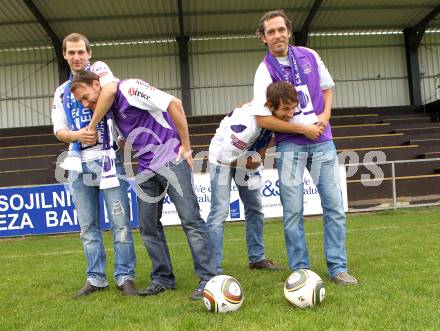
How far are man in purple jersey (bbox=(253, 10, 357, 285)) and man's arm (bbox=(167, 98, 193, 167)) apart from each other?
0.61 m

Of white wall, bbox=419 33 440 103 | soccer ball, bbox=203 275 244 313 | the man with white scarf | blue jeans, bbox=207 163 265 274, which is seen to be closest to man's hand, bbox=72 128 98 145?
the man with white scarf

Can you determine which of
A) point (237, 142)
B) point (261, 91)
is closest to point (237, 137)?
point (237, 142)

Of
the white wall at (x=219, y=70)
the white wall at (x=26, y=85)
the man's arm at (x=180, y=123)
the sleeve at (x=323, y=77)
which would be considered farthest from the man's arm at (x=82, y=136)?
the white wall at (x=26, y=85)

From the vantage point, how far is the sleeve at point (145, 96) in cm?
368

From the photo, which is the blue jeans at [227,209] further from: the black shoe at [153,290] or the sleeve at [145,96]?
the sleeve at [145,96]

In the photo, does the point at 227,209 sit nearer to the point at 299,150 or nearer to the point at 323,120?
the point at 299,150

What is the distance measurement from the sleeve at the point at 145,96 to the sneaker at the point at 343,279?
5.94 ft

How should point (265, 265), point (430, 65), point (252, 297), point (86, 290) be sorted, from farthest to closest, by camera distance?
point (430, 65) → point (265, 265) → point (86, 290) → point (252, 297)

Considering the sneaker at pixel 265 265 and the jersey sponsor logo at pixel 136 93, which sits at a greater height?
the jersey sponsor logo at pixel 136 93

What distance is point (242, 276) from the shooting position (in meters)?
4.43

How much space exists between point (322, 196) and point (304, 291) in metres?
1.04

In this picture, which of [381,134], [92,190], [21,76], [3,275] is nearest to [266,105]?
[92,190]

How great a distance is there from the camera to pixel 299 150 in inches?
158

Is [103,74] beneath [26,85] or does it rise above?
beneath
